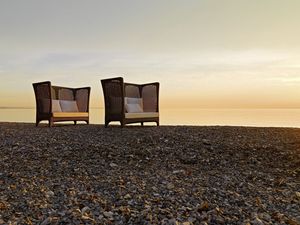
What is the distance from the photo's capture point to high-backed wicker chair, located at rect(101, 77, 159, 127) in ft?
24.2

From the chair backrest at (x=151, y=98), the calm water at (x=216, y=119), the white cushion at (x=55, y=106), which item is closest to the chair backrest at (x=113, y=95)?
the chair backrest at (x=151, y=98)

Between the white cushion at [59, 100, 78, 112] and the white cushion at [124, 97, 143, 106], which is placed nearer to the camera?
the white cushion at [124, 97, 143, 106]

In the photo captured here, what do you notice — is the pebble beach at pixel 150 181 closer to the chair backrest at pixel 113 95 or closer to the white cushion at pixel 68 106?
the chair backrest at pixel 113 95

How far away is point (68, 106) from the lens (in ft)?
28.7

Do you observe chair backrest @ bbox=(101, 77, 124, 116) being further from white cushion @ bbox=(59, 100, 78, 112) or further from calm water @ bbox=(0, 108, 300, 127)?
calm water @ bbox=(0, 108, 300, 127)

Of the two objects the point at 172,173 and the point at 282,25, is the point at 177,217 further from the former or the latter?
the point at 282,25

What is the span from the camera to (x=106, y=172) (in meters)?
3.42

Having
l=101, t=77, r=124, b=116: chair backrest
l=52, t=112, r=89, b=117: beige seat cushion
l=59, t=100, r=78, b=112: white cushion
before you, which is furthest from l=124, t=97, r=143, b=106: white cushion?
l=59, t=100, r=78, b=112: white cushion

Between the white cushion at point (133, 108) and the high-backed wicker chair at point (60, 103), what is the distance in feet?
5.78

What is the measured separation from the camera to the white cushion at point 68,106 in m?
8.60

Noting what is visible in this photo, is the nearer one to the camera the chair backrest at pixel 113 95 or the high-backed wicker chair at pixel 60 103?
the chair backrest at pixel 113 95

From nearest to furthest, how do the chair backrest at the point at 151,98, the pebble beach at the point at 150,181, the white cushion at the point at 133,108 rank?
the pebble beach at the point at 150,181 → the white cushion at the point at 133,108 → the chair backrest at the point at 151,98

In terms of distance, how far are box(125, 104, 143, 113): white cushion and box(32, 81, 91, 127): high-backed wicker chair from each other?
1.76 metres

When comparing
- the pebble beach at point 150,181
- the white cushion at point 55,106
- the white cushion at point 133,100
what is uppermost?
the white cushion at point 133,100
